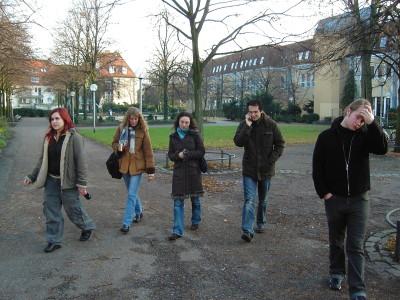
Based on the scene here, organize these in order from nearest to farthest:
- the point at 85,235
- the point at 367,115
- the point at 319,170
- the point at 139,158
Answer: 1. the point at 367,115
2. the point at 319,170
3. the point at 85,235
4. the point at 139,158

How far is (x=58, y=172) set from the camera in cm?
562

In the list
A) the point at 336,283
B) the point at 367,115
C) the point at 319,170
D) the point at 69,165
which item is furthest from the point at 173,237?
the point at 367,115

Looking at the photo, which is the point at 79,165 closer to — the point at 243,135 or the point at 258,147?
the point at 243,135

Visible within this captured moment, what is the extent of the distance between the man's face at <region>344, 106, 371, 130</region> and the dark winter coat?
8.29 ft

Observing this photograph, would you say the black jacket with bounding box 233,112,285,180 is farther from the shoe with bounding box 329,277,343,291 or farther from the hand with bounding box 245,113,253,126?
the shoe with bounding box 329,277,343,291

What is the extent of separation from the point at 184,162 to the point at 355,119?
8.96ft

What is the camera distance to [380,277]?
15.7ft

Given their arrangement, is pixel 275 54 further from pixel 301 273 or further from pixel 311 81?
pixel 311 81

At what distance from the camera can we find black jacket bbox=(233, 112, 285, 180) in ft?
19.7

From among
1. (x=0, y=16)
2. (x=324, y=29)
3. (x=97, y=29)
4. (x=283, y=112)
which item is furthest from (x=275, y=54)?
(x=283, y=112)

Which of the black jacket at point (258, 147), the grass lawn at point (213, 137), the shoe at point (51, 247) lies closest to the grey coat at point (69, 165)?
the shoe at point (51, 247)

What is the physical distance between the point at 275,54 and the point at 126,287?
36.4 ft

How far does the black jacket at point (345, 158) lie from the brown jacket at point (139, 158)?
9.24 ft

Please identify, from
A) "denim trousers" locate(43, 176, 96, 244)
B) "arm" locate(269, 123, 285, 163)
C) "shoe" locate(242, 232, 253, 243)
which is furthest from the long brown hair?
"shoe" locate(242, 232, 253, 243)
